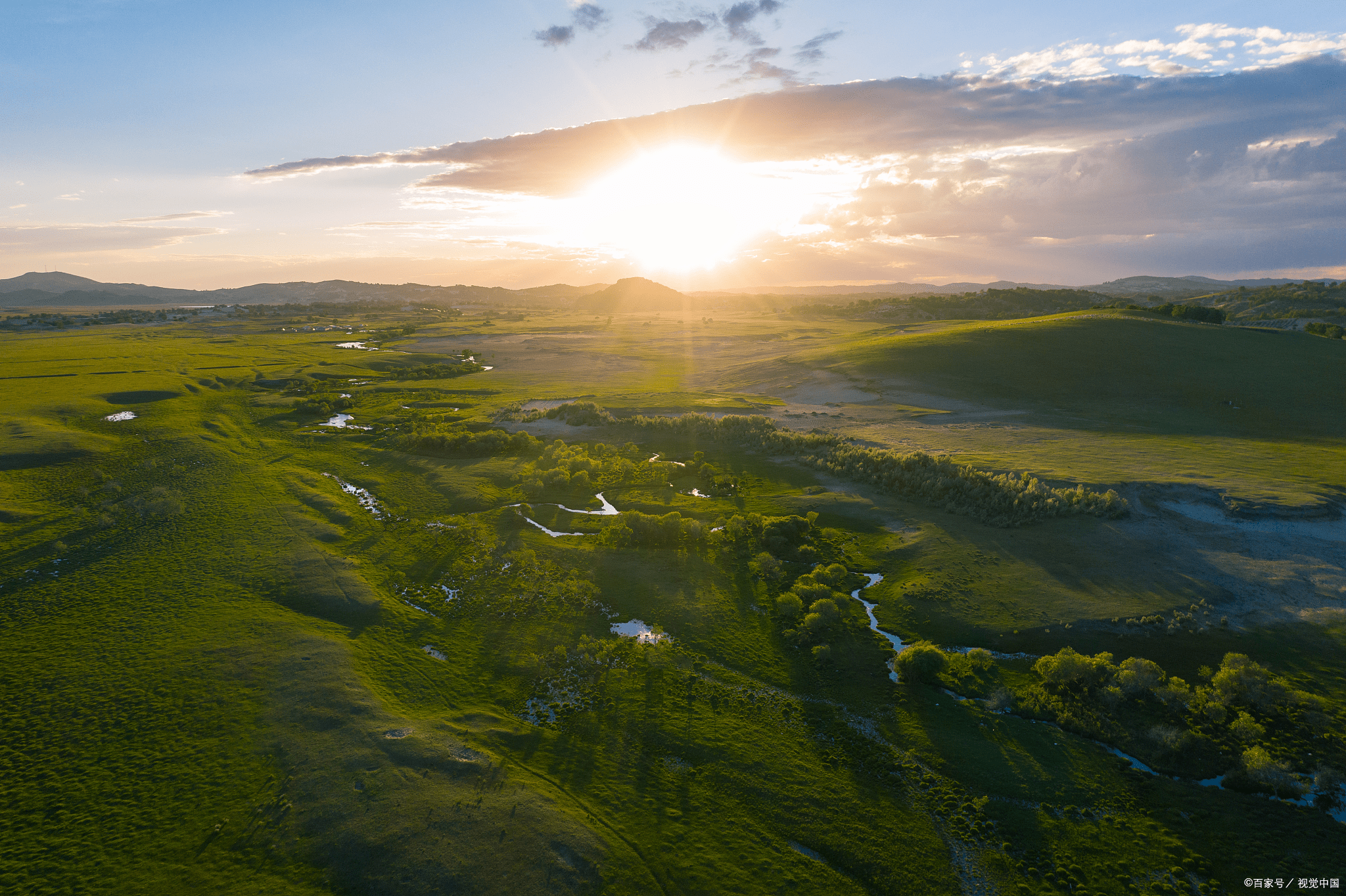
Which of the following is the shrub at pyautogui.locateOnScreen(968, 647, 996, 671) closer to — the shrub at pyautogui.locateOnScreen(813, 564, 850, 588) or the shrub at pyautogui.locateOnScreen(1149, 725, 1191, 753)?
the shrub at pyautogui.locateOnScreen(1149, 725, 1191, 753)

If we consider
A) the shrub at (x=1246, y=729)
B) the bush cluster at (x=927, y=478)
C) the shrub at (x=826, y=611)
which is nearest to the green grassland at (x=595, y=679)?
the shrub at (x=1246, y=729)

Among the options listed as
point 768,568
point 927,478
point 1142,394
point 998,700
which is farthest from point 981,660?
point 1142,394

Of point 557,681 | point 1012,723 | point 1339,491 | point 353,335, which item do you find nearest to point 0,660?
point 557,681

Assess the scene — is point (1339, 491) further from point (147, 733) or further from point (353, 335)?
point (353, 335)

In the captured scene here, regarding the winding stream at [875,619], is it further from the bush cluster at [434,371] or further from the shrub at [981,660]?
the bush cluster at [434,371]

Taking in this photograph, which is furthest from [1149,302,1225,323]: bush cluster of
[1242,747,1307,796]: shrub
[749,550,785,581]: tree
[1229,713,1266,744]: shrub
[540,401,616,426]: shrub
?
[1242,747,1307,796]: shrub

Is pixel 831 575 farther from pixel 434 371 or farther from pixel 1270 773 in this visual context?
pixel 434 371
